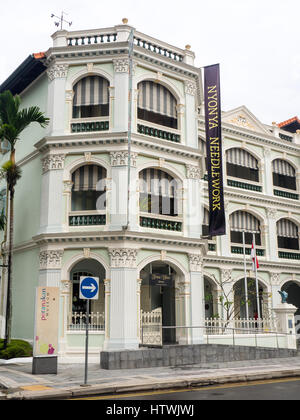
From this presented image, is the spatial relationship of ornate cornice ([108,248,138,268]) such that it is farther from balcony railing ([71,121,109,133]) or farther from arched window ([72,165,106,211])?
balcony railing ([71,121,109,133])

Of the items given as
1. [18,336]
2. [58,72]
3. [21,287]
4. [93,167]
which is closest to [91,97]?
[58,72]

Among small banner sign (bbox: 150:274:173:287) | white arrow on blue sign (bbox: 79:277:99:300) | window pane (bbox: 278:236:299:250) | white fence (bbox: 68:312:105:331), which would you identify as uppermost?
window pane (bbox: 278:236:299:250)

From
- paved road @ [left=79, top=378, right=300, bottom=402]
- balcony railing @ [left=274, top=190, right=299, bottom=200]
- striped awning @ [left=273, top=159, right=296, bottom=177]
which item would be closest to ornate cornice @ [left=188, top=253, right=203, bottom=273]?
paved road @ [left=79, top=378, right=300, bottom=402]

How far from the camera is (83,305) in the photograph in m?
21.2

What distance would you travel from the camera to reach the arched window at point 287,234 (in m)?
32.3

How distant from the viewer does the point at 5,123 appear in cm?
2083

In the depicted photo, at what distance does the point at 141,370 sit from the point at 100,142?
9.54m

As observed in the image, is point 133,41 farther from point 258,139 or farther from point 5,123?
point 258,139

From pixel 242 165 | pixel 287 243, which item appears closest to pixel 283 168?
pixel 242 165

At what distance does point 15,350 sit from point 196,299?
7729 millimetres

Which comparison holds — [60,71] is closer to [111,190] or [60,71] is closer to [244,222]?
[111,190]

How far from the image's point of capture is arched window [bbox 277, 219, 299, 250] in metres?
32.3

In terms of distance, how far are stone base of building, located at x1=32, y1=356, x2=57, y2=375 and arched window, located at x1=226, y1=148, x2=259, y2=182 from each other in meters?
19.0

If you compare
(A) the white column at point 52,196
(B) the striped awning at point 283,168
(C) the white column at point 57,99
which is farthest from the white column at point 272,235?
(C) the white column at point 57,99
